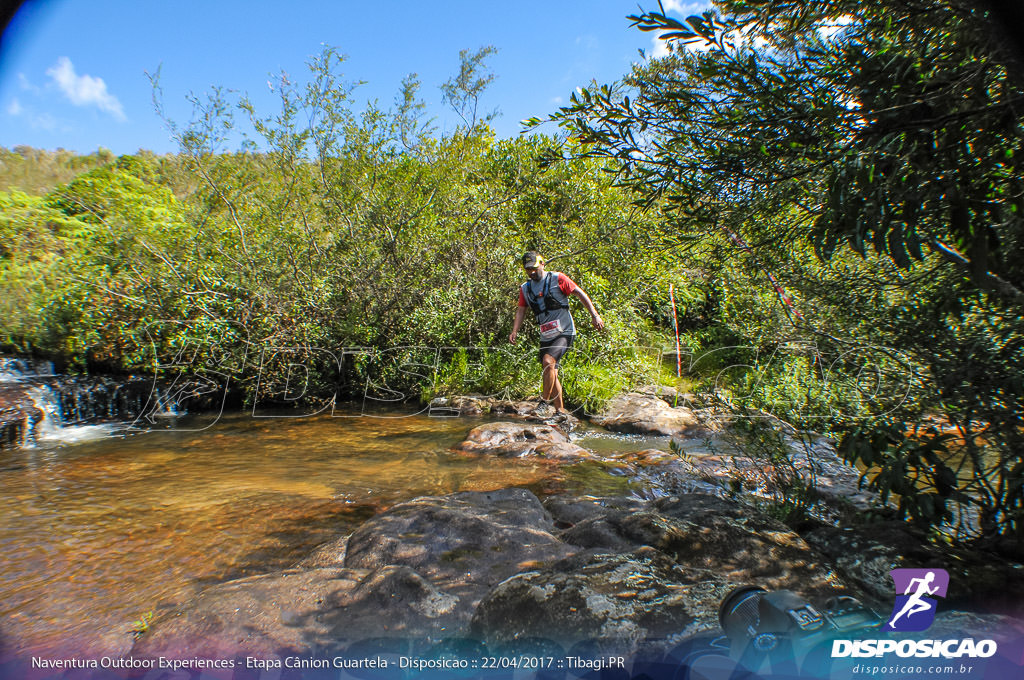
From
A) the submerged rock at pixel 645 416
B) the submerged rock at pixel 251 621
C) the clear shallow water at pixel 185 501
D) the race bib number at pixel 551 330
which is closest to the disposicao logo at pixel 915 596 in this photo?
the submerged rock at pixel 251 621

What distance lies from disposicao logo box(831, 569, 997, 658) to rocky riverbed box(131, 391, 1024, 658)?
0.07 metres

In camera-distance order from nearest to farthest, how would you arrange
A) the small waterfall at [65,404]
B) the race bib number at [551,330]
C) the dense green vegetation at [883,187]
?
the dense green vegetation at [883,187] < the race bib number at [551,330] < the small waterfall at [65,404]

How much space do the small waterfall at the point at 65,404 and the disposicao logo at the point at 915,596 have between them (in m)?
9.51

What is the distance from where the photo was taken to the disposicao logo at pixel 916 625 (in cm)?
189

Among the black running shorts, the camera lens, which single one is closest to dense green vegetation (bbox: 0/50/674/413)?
the black running shorts

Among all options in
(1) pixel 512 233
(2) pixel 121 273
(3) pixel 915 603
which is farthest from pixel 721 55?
(2) pixel 121 273

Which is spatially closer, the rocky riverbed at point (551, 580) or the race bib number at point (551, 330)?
the rocky riverbed at point (551, 580)

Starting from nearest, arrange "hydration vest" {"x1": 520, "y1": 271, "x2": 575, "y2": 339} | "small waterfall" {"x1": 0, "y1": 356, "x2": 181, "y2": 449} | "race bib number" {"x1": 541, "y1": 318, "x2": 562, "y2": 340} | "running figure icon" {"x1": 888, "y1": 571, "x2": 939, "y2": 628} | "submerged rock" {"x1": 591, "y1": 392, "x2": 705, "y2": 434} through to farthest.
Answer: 1. "running figure icon" {"x1": 888, "y1": 571, "x2": 939, "y2": 628}
2. "hydration vest" {"x1": 520, "y1": 271, "x2": 575, "y2": 339}
3. "race bib number" {"x1": 541, "y1": 318, "x2": 562, "y2": 340}
4. "small waterfall" {"x1": 0, "y1": 356, "x2": 181, "y2": 449}
5. "submerged rock" {"x1": 591, "y1": 392, "x2": 705, "y2": 434}

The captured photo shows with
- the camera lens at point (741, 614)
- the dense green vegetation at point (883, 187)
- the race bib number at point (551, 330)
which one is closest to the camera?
the camera lens at point (741, 614)

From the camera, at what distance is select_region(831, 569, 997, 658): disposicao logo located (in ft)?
6.20

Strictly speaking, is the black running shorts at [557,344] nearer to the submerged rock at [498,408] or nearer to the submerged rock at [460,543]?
the submerged rock at [498,408]

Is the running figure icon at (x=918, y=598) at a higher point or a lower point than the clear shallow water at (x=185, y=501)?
higher

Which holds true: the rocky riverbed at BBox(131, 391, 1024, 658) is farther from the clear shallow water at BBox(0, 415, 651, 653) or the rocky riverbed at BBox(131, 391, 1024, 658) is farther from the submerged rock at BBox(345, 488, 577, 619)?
the clear shallow water at BBox(0, 415, 651, 653)

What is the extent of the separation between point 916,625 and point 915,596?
15.1 inches
